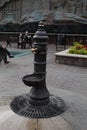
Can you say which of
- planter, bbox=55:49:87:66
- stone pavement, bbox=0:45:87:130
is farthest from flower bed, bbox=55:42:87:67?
stone pavement, bbox=0:45:87:130

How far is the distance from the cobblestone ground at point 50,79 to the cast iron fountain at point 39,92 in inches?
25.4

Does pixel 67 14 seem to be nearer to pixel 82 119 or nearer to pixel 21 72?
pixel 21 72

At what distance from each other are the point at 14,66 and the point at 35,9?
33.4 feet

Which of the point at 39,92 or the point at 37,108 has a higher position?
the point at 39,92

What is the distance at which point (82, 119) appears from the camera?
10.9ft

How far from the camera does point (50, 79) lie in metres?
6.14

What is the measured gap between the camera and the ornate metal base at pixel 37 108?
10.6 feet

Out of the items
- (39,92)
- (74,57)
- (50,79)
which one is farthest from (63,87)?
(74,57)

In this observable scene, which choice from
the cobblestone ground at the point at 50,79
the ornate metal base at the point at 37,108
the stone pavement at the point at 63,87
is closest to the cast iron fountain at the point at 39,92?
the ornate metal base at the point at 37,108

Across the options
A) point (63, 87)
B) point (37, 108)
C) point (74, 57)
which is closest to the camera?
point (37, 108)

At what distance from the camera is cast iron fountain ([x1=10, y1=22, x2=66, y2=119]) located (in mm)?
3250

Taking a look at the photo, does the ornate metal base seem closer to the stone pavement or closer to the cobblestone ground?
the stone pavement

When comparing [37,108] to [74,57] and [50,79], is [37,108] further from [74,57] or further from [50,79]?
[74,57]

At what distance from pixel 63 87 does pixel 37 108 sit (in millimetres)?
2051
